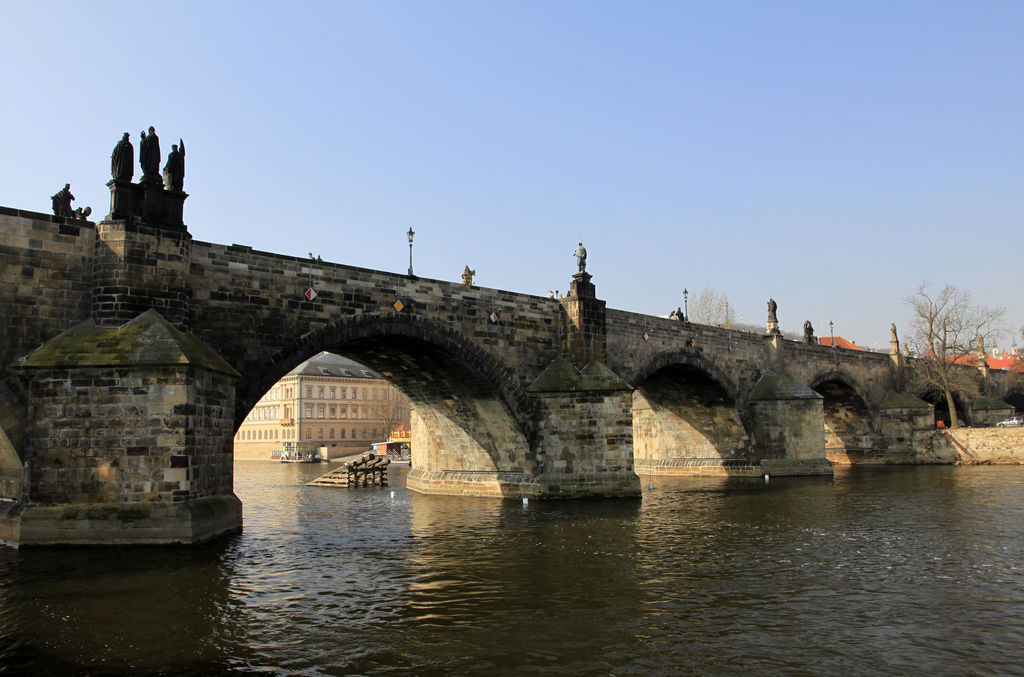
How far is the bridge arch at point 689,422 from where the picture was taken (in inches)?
1553

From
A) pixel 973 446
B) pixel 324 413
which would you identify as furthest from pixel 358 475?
pixel 324 413

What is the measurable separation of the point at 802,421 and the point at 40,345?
34566 mm

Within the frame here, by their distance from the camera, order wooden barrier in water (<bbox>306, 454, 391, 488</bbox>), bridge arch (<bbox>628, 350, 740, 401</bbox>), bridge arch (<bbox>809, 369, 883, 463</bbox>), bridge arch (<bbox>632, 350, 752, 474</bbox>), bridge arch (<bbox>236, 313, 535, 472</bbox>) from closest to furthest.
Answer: bridge arch (<bbox>236, 313, 535, 472</bbox>) → bridge arch (<bbox>628, 350, 740, 401</bbox>) → wooden barrier in water (<bbox>306, 454, 391, 488</bbox>) → bridge arch (<bbox>632, 350, 752, 474</bbox>) → bridge arch (<bbox>809, 369, 883, 463</bbox>)

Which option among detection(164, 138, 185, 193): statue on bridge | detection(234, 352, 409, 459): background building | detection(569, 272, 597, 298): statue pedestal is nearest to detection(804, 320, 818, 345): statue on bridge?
detection(569, 272, 597, 298): statue pedestal

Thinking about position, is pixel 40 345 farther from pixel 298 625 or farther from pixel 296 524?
pixel 298 625

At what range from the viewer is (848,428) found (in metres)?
53.5

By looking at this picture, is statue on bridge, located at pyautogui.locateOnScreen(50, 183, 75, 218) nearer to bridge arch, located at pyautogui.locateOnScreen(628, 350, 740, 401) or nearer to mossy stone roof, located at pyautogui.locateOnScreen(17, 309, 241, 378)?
mossy stone roof, located at pyautogui.locateOnScreen(17, 309, 241, 378)

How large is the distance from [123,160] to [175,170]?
1.13 metres

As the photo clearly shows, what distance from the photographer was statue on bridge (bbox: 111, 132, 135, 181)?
Result: 17.7 m

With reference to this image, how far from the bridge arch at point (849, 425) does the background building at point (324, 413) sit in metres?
49.3

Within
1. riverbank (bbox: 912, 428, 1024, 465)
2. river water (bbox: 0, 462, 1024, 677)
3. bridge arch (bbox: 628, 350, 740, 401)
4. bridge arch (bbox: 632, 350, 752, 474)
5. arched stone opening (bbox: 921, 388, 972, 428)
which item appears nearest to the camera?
river water (bbox: 0, 462, 1024, 677)

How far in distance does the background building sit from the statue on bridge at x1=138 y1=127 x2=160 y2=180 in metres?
67.0

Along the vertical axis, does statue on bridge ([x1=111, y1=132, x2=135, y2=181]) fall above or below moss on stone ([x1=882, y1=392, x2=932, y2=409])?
above

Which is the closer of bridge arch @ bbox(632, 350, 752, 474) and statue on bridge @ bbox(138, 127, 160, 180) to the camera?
statue on bridge @ bbox(138, 127, 160, 180)
